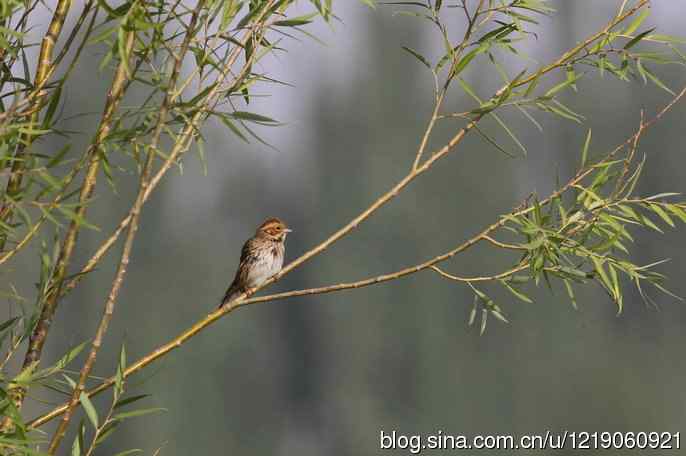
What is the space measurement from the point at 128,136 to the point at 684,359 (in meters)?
38.9

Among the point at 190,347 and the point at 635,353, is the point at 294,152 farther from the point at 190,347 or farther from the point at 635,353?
the point at 635,353

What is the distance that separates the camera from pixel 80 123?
148 feet

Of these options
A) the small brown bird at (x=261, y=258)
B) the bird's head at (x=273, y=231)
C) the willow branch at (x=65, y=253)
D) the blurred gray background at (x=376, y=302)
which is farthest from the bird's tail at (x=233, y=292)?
the blurred gray background at (x=376, y=302)

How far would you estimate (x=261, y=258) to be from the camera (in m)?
8.53

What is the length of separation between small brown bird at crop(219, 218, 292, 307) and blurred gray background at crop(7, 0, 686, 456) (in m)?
27.9

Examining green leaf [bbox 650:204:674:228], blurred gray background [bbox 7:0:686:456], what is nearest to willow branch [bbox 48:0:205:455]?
green leaf [bbox 650:204:674:228]

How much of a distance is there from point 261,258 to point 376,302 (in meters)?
38.6

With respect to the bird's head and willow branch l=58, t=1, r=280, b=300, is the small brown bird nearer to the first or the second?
the bird's head

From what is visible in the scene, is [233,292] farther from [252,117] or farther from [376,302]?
[376,302]

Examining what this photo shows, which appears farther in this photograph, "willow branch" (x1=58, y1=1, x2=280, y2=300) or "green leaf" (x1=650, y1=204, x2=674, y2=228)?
"green leaf" (x1=650, y1=204, x2=674, y2=228)

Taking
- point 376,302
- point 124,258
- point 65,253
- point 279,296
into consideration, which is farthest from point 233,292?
point 376,302

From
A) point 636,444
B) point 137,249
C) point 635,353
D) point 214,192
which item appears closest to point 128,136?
point 636,444

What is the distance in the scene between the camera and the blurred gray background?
40.2 meters

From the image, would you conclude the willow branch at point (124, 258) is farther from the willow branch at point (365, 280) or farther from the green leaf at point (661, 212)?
the green leaf at point (661, 212)
